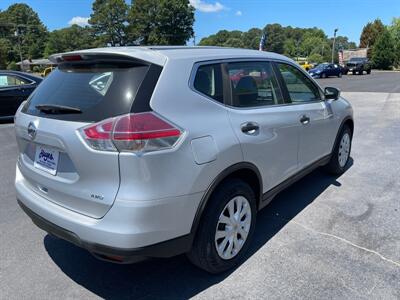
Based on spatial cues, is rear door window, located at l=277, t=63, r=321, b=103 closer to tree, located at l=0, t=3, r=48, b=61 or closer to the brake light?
the brake light

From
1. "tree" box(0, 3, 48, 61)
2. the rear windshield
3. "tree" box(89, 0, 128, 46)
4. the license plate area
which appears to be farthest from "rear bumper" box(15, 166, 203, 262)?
"tree" box(0, 3, 48, 61)

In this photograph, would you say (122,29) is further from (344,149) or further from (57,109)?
(57,109)

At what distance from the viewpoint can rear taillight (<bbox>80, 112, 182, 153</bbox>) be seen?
7.49 ft

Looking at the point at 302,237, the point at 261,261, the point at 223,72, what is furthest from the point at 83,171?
the point at 302,237

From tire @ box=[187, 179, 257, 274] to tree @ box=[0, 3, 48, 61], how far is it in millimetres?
115724

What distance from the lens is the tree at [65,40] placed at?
103m

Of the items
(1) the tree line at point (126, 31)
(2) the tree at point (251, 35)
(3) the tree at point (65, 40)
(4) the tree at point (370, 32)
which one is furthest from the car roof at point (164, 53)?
(2) the tree at point (251, 35)

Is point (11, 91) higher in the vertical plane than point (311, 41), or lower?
lower

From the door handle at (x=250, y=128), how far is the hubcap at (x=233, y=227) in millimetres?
543

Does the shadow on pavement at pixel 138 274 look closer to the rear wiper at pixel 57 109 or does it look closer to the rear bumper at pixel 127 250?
the rear bumper at pixel 127 250

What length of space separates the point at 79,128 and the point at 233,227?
144 centimetres

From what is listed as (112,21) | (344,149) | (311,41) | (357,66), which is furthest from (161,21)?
(344,149)

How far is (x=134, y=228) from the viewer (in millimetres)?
2334

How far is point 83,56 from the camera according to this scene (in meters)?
2.76
